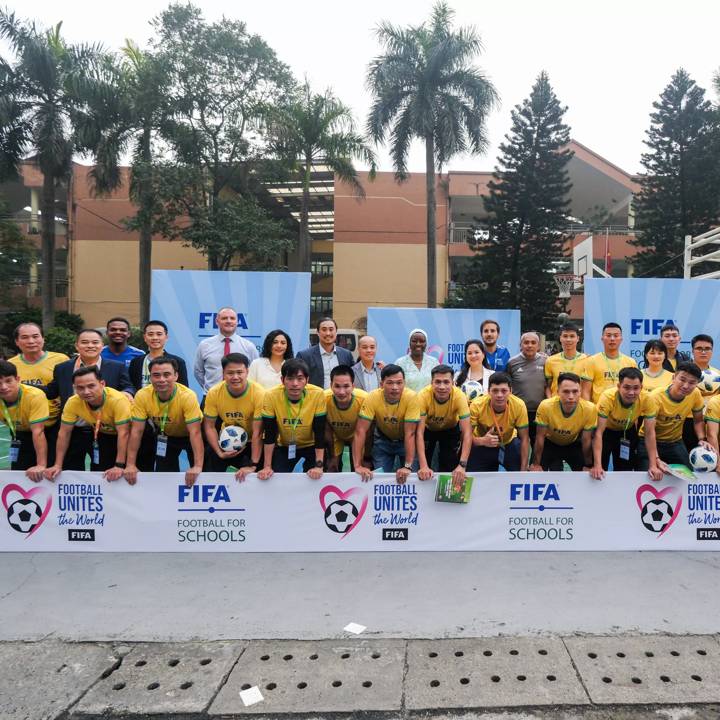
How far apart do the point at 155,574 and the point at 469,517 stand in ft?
7.83

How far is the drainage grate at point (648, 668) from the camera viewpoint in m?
2.70

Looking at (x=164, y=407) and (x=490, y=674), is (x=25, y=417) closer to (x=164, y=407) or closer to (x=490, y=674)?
(x=164, y=407)

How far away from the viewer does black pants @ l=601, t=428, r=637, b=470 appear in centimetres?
489

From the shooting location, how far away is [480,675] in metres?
2.86

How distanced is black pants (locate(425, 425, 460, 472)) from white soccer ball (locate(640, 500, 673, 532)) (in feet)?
5.06

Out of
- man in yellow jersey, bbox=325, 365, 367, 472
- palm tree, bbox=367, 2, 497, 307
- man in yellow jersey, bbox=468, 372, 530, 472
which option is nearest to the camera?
man in yellow jersey, bbox=325, 365, 367, 472

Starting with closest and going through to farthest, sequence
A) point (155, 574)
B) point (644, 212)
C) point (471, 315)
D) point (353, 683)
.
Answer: point (353, 683), point (155, 574), point (471, 315), point (644, 212)

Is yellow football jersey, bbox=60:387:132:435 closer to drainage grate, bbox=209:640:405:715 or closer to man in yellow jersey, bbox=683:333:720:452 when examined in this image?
drainage grate, bbox=209:640:405:715

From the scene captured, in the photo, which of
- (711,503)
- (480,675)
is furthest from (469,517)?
(711,503)

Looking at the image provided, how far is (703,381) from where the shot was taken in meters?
5.35

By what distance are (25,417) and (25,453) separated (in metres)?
0.38

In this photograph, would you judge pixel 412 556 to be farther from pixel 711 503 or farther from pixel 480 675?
pixel 711 503

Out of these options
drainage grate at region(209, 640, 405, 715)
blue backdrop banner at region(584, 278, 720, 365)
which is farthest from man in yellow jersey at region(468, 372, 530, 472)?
blue backdrop banner at region(584, 278, 720, 365)

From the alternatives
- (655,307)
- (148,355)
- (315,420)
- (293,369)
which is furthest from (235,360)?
(655,307)
